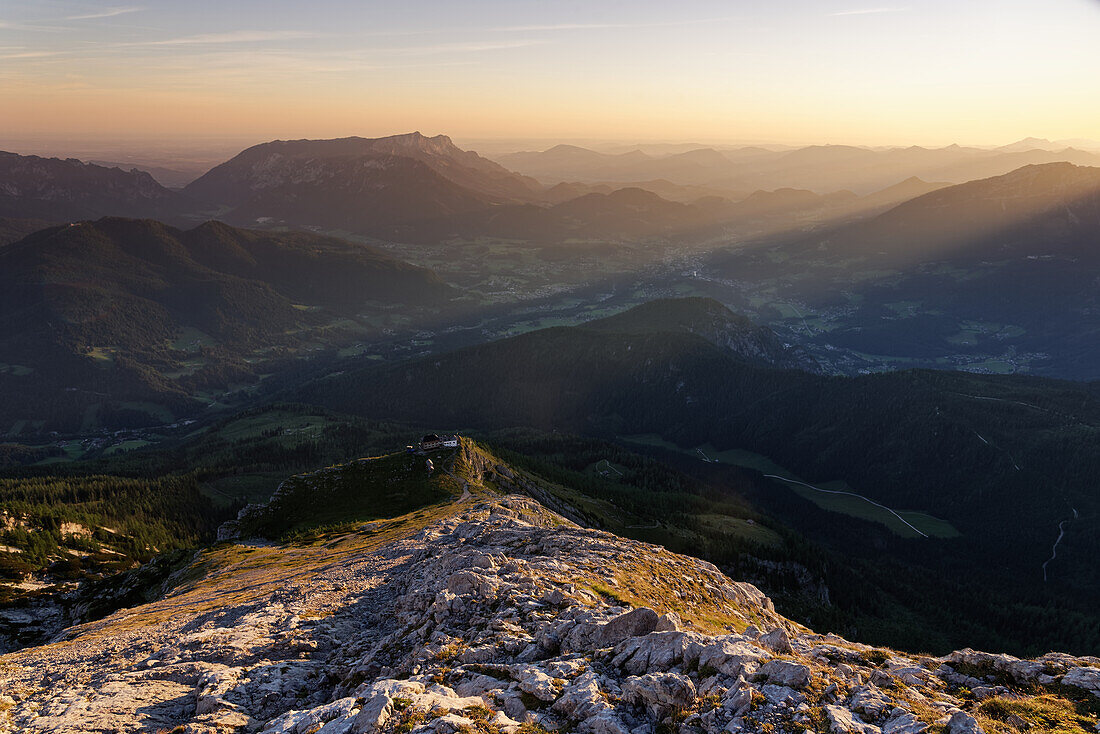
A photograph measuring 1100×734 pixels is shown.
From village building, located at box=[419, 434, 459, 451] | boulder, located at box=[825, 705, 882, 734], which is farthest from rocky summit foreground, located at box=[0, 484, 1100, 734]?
village building, located at box=[419, 434, 459, 451]

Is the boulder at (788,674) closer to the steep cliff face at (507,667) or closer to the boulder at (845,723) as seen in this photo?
the steep cliff face at (507,667)

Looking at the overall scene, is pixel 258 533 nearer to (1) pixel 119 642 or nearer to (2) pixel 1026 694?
(1) pixel 119 642

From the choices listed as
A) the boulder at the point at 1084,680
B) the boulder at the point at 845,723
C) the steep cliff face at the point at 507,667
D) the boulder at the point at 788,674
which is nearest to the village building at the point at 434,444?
the steep cliff face at the point at 507,667

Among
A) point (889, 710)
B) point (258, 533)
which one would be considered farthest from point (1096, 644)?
point (258, 533)

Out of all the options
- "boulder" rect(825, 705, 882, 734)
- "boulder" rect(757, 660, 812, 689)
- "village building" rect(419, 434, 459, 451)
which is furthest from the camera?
"village building" rect(419, 434, 459, 451)

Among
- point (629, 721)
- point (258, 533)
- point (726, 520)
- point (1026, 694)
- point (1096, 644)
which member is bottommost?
point (1096, 644)

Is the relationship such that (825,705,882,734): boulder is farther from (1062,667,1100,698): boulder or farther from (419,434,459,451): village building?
(419,434,459,451): village building
